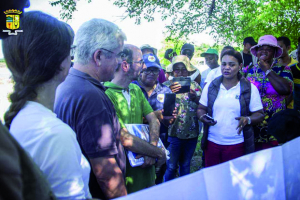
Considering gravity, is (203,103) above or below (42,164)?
below

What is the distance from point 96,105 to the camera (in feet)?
4.91

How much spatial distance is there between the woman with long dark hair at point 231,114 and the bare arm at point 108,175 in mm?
1887

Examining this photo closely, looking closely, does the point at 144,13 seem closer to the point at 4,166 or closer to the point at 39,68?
the point at 39,68

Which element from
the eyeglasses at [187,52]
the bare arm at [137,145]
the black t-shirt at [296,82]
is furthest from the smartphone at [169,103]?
the eyeglasses at [187,52]

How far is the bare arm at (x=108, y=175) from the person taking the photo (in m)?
1.52

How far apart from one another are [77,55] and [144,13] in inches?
179

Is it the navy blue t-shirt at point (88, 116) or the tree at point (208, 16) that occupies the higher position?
the tree at point (208, 16)

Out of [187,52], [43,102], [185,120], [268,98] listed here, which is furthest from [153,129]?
[187,52]

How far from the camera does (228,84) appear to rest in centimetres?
330

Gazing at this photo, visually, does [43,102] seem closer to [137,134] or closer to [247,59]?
[137,134]

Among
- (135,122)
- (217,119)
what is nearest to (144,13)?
(217,119)

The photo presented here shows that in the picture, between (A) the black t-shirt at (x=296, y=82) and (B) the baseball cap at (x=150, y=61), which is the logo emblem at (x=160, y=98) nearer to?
(B) the baseball cap at (x=150, y=61)

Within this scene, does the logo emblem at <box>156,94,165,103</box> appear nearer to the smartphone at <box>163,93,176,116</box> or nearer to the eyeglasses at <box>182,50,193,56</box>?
the smartphone at <box>163,93,176,116</box>

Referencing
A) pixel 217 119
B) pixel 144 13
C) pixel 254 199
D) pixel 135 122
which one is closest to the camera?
pixel 254 199
